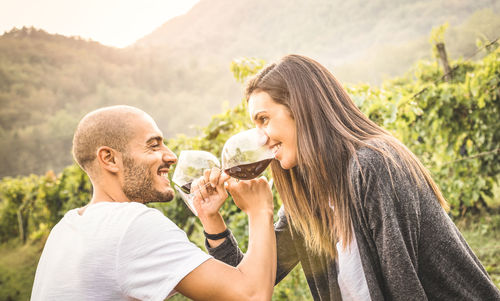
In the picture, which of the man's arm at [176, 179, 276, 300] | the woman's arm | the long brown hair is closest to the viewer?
the man's arm at [176, 179, 276, 300]

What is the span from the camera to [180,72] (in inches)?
959

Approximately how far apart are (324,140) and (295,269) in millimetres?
2724

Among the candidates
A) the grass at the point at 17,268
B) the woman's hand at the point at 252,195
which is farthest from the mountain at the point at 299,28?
the woman's hand at the point at 252,195

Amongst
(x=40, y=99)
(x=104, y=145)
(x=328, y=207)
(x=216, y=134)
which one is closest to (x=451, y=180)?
(x=216, y=134)

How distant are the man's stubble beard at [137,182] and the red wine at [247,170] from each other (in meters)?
0.39

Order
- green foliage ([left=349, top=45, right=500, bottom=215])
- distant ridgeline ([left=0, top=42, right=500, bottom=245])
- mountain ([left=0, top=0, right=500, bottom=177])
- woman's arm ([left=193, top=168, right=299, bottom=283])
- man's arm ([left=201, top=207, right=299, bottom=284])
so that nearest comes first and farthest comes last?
woman's arm ([left=193, top=168, right=299, bottom=283]) → man's arm ([left=201, top=207, right=299, bottom=284]) → distant ridgeline ([left=0, top=42, right=500, bottom=245]) → green foliage ([left=349, top=45, right=500, bottom=215]) → mountain ([left=0, top=0, right=500, bottom=177])

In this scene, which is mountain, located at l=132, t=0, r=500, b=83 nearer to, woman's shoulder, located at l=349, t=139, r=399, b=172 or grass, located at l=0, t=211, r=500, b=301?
grass, located at l=0, t=211, r=500, b=301

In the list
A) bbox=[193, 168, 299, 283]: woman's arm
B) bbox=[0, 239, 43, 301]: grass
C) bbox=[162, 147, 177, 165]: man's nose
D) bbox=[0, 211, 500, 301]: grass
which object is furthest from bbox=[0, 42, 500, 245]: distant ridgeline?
bbox=[0, 239, 43, 301]: grass

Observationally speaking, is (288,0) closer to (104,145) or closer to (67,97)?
(67,97)

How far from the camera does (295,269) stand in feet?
13.1

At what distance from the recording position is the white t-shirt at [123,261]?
1.28m

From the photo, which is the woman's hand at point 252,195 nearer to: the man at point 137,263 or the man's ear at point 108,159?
the man at point 137,263

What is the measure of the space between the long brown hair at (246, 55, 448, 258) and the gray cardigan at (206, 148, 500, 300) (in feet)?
0.23

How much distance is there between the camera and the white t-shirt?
1283mm
